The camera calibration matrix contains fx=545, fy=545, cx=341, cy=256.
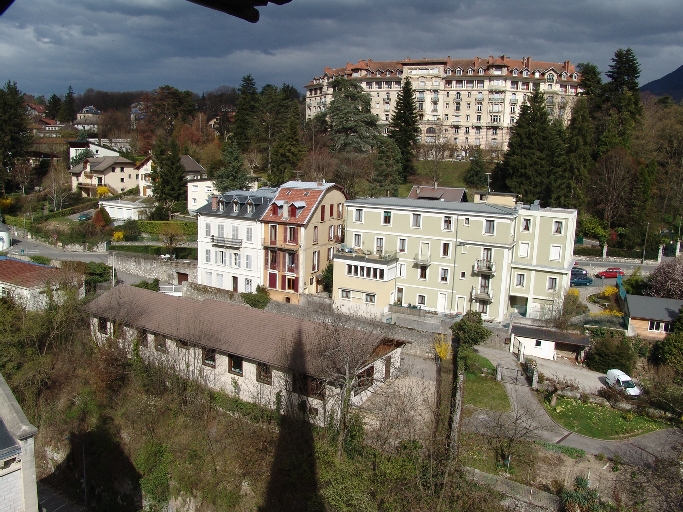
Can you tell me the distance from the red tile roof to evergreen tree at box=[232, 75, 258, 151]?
1340 inches

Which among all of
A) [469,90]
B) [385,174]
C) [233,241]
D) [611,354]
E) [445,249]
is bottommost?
[611,354]

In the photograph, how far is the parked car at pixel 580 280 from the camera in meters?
38.5

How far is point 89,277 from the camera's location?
119ft

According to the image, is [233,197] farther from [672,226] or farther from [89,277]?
[672,226]

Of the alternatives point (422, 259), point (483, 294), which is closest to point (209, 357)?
point (422, 259)

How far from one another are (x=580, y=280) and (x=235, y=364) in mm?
26317

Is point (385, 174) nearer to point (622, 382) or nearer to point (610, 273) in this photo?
point (610, 273)

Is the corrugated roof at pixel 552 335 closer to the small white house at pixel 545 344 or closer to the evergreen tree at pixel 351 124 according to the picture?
the small white house at pixel 545 344

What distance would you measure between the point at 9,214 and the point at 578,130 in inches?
2258

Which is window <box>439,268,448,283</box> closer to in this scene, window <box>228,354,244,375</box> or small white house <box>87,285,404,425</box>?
small white house <box>87,285,404,425</box>

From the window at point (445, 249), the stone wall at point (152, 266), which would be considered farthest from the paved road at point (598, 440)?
the stone wall at point (152, 266)

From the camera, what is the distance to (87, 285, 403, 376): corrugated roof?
73.8ft

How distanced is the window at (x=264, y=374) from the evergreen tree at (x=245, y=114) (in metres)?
45.9

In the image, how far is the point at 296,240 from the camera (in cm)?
3556
